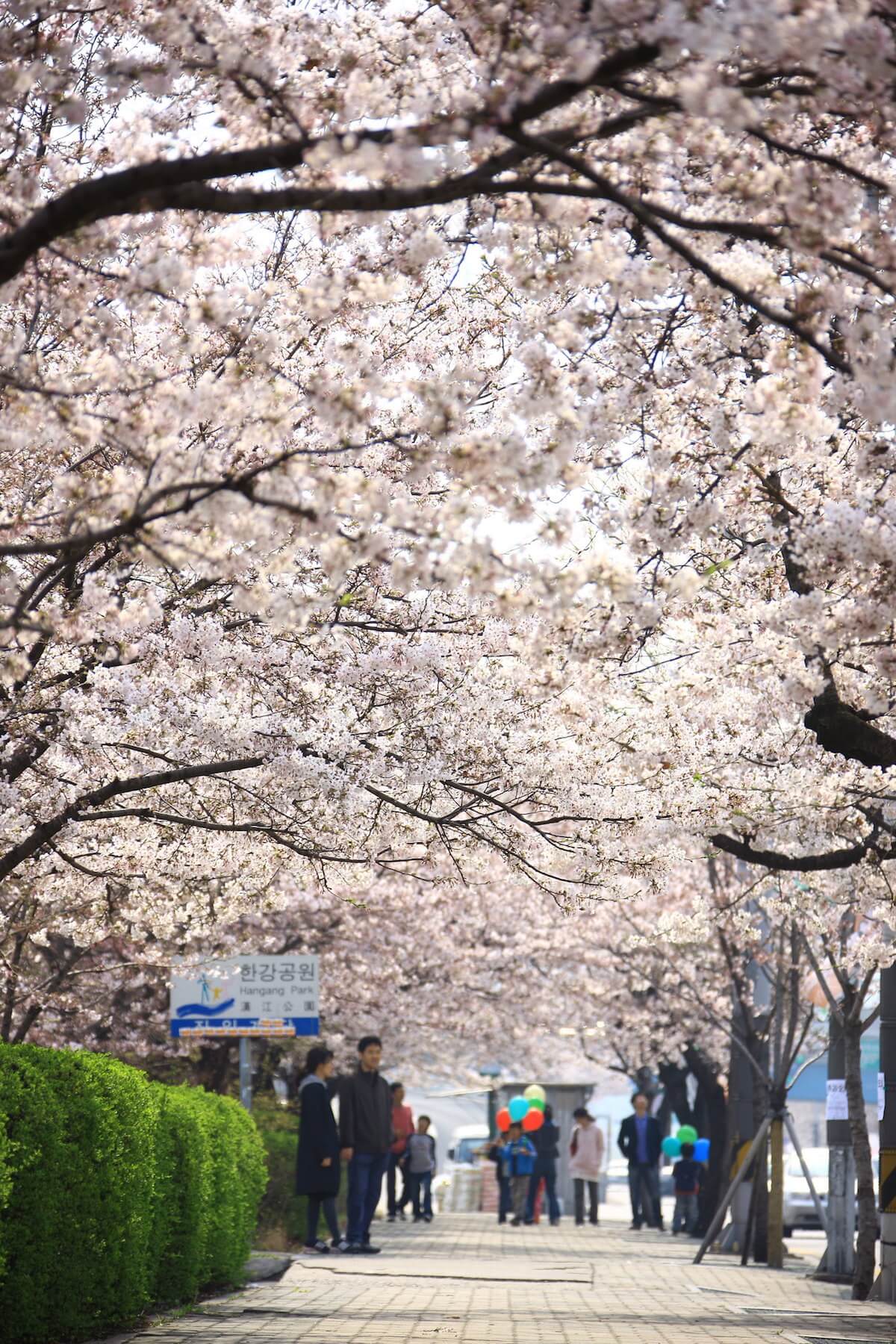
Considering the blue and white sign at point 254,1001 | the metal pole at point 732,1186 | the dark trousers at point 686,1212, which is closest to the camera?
the metal pole at point 732,1186

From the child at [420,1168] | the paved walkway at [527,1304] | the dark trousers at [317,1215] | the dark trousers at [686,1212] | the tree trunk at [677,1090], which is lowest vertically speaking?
the paved walkway at [527,1304]

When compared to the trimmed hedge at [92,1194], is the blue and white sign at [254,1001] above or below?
above

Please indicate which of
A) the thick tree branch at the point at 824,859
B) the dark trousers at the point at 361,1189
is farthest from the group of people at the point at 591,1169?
the thick tree branch at the point at 824,859

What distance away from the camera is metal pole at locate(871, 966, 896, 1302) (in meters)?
14.2

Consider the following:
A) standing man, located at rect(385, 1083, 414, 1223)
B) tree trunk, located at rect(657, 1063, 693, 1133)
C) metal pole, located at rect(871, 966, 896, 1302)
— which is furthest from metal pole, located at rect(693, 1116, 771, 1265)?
tree trunk, located at rect(657, 1063, 693, 1133)

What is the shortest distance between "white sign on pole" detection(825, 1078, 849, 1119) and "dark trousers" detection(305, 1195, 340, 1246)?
201 inches

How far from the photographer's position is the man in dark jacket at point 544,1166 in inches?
1144

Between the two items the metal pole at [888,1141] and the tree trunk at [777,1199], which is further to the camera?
the tree trunk at [777,1199]

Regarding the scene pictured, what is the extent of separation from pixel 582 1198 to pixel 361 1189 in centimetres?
1190

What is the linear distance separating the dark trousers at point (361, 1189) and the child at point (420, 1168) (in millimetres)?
9447

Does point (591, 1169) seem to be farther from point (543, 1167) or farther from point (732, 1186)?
point (732, 1186)

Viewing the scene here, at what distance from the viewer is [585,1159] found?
2794 cm

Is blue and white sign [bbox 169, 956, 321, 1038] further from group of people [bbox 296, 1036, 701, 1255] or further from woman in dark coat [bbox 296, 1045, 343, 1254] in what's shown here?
woman in dark coat [bbox 296, 1045, 343, 1254]

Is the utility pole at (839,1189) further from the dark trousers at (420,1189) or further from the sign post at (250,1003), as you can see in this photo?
the dark trousers at (420,1189)
